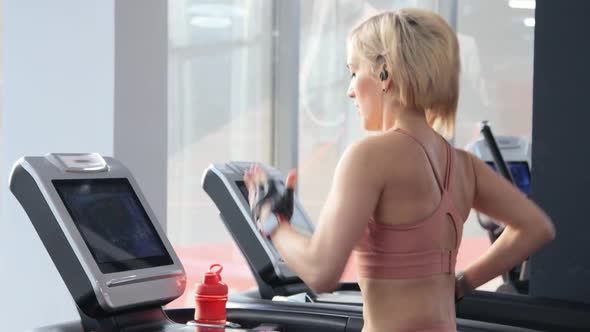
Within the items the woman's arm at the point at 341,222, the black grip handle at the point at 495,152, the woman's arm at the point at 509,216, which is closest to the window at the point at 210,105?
the black grip handle at the point at 495,152

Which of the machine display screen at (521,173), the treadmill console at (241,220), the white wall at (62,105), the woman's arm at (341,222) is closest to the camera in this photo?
the woman's arm at (341,222)

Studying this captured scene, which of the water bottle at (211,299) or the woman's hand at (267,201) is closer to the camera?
the woman's hand at (267,201)

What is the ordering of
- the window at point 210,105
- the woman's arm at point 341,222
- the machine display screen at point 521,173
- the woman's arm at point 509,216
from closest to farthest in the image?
1. the woman's arm at point 341,222
2. the woman's arm at point 509,216
3. the machine display screen at point 521,173
4. the window at point 210,105

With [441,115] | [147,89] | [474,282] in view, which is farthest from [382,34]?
[147,89]

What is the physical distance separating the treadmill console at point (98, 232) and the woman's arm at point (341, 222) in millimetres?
671

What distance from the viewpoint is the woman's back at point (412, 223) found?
5.18 feet

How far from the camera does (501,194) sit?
1.79 metres

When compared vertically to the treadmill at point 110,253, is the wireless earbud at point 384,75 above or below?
above

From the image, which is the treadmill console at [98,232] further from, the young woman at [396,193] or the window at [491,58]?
the window at [491,58]

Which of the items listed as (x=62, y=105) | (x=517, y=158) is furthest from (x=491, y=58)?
(x=62, y=105)

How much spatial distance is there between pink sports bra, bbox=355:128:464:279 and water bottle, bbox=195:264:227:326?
0.59m

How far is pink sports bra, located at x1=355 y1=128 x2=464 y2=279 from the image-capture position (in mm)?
1587

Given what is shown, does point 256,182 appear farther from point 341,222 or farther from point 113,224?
point 113,224

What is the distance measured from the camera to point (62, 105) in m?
3.99
